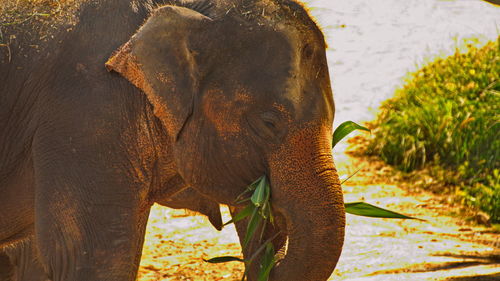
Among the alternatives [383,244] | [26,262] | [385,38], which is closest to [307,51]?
[26,262]

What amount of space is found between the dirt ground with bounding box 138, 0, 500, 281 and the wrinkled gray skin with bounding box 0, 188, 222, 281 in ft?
3.29

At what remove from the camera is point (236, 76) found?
3666 millimetres

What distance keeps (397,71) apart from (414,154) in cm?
189

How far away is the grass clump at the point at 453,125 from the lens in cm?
759

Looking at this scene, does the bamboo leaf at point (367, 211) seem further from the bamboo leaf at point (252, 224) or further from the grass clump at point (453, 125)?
the grass clump at point (453, 125)

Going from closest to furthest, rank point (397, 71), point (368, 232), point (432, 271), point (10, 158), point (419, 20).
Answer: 1. point (10, 158)
2. point (432, 271)
3. point (368, 232)
4. point (397, 71)
5. point (419, 20)

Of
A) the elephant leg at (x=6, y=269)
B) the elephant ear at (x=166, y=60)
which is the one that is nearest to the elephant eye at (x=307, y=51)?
the elephant ear at (x=166, y=60)

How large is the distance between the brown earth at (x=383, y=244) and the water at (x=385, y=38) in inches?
64.3

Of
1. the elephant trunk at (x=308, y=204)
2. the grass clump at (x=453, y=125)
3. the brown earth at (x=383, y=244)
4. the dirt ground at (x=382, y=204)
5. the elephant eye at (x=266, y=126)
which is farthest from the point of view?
the grass clump at (x=453, y=125)

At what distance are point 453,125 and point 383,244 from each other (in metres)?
2.09

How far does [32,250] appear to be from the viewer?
478 cm

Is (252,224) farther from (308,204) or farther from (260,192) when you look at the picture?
(308,204)

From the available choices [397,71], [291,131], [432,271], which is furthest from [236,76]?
[397,71]

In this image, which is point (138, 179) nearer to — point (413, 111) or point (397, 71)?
point (413, 111)
